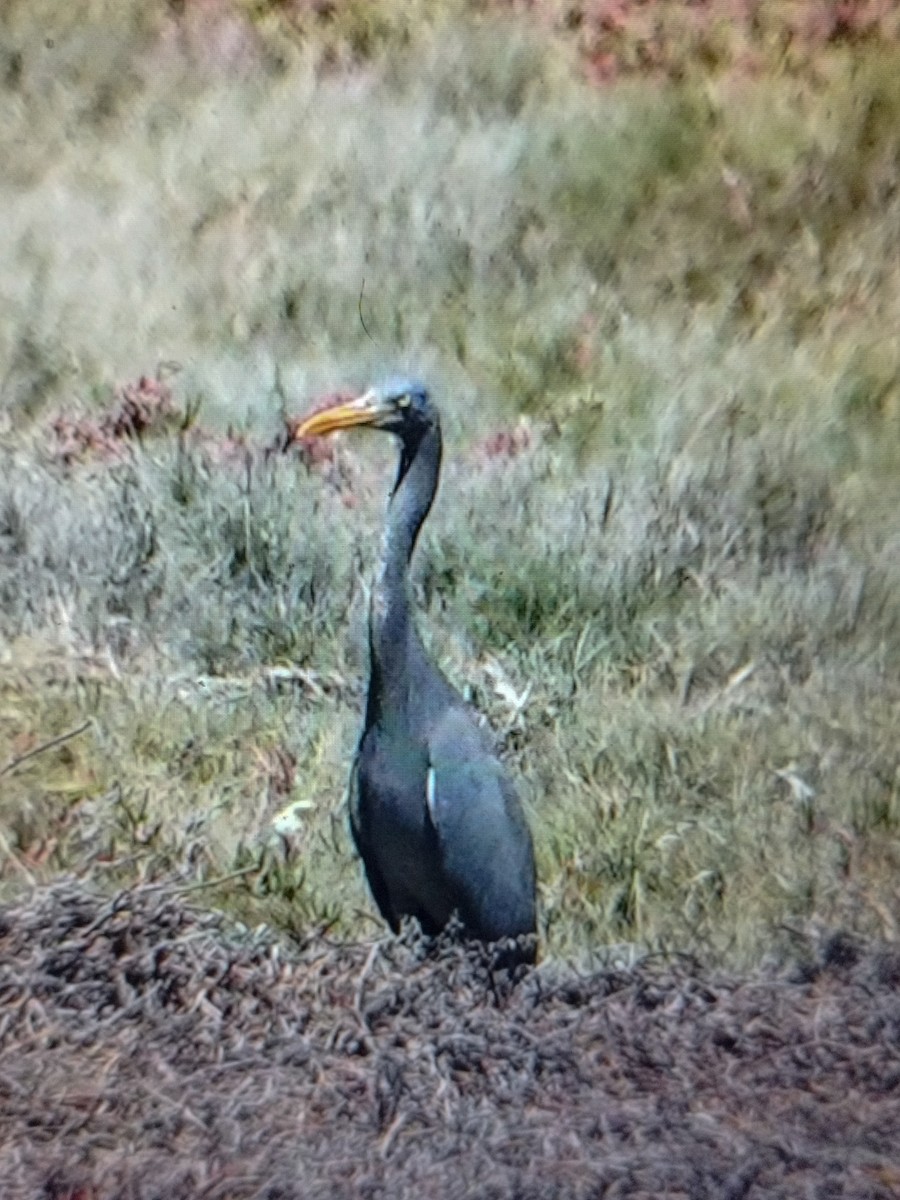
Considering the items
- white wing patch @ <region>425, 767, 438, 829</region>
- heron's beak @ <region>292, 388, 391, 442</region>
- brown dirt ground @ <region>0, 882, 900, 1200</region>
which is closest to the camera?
brown dirt ground @ <region>0, 882, 900, 1200</region>

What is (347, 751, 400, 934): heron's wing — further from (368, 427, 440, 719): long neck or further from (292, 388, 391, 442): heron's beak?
(292, 388, 391, 442): heron's beak

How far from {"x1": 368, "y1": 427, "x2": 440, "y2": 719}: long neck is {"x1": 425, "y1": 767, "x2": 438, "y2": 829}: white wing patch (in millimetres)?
127

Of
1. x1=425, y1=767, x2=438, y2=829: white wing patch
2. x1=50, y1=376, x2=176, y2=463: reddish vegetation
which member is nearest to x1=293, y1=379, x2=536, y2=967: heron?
x1=425, y1=767, x2=438, y2=829: white wing patch

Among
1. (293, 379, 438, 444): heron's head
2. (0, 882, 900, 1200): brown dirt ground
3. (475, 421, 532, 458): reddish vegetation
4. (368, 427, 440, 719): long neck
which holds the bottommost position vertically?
(0, 882, 900, 1200): brown dirt ground

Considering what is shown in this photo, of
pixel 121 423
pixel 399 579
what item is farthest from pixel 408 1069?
pixel 121 423

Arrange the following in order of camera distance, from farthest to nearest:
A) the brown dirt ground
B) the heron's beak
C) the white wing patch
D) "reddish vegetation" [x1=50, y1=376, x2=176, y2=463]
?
"reddish vegetation" [x1=50, y1=376, x2=176, y2=463]
the heron's beak
the white wing patch
the brown dirt ground

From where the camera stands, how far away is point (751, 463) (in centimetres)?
495

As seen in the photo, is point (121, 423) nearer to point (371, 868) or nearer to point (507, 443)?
point (507, 443)

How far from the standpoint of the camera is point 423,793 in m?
4.76

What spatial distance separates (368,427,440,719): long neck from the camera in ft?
15.8

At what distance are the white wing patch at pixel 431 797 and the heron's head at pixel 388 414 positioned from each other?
21.1 inches

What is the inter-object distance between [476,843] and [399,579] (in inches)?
17.3

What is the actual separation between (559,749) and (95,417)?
934 mm

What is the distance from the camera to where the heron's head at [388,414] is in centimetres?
486
